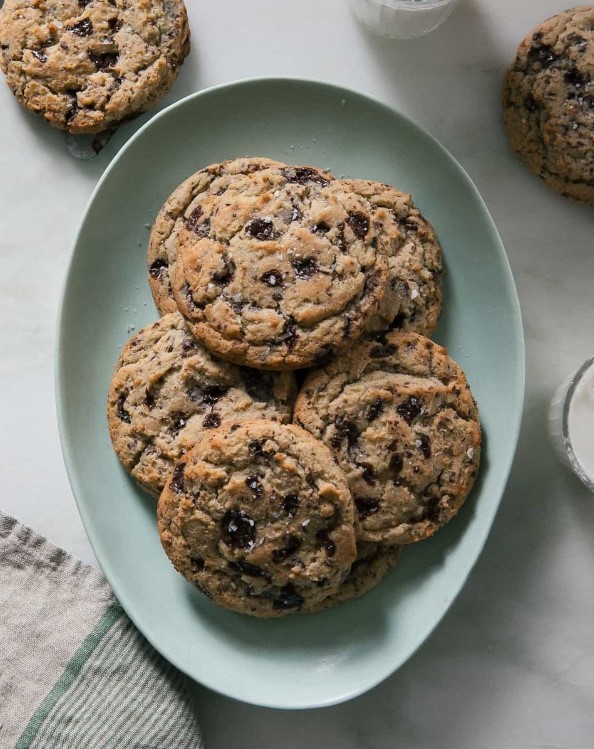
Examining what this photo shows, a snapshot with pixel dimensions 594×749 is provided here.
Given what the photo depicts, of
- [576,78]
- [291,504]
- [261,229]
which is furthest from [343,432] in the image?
[576,78]

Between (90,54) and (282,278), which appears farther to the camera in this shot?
(90,54)

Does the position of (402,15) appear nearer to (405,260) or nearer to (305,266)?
(405,260)

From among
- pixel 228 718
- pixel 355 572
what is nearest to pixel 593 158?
pixel 355 572

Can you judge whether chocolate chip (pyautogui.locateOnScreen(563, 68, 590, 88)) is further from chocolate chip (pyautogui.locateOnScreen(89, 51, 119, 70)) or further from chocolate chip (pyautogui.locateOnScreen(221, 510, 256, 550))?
chocolate chip (pyautogui.locateOnScreen(221, 510, 256, 550))

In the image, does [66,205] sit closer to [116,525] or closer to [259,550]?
[116,525]

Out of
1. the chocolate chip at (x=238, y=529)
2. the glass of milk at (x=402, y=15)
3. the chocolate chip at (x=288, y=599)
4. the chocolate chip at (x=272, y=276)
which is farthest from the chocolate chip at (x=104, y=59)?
the chocolate chip at (x=288, y=599)

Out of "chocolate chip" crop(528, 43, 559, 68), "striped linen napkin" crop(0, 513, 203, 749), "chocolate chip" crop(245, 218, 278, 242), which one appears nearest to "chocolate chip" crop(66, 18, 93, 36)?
"chocolate chip" crop(245, 218, 278, 242)
